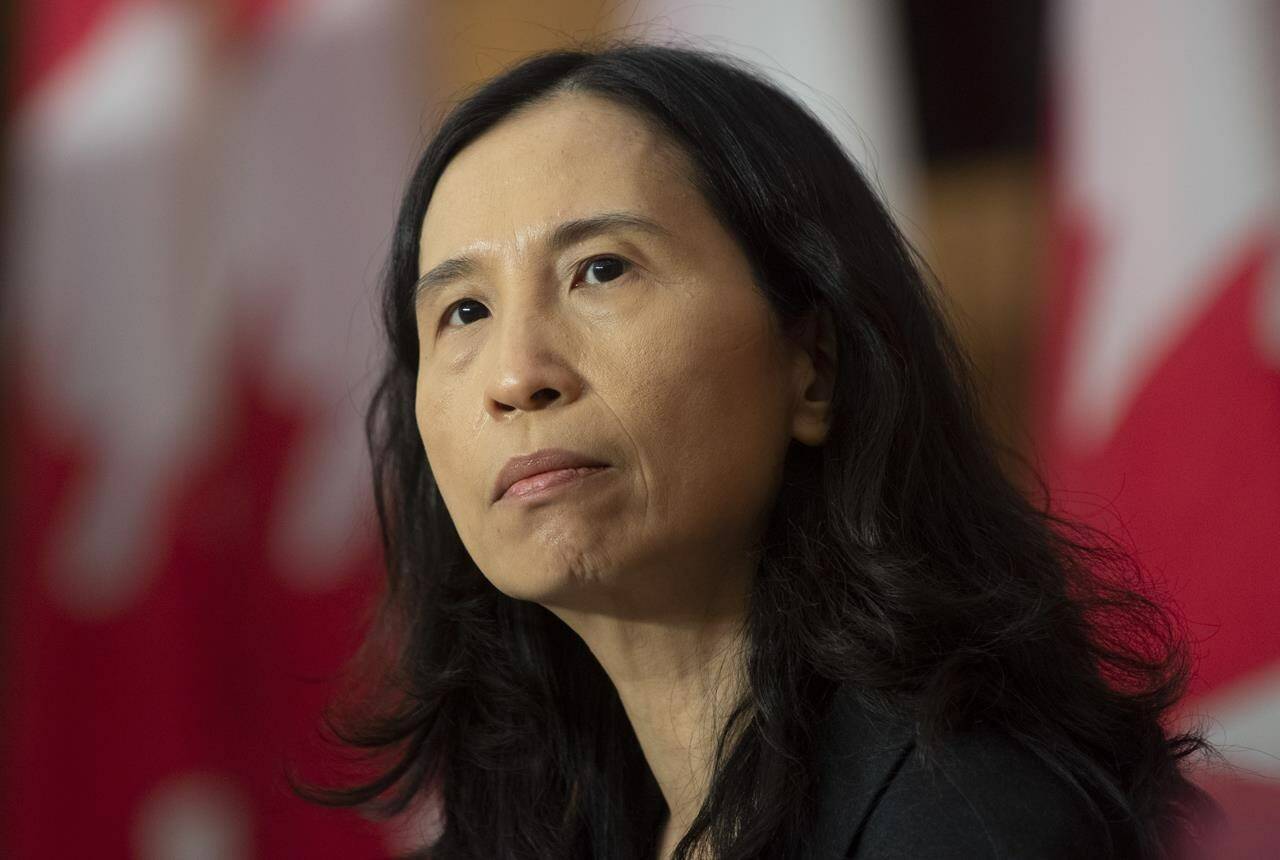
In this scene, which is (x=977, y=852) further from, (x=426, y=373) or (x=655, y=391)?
(x=426, y=373)

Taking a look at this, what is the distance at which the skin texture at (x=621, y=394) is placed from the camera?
1.12 metres

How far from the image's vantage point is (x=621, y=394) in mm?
1111

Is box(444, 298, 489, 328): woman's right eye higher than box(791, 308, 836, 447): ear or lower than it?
higher

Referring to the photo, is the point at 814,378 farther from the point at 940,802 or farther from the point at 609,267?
the point at 940,802

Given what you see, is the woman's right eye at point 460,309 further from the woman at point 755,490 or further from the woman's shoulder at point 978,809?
the woman's shoulder at point 978,809

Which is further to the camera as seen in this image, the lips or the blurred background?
the blurred background

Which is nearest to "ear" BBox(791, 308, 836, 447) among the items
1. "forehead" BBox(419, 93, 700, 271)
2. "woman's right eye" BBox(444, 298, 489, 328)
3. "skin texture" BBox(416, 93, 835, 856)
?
"skin texture" BBox(416, 93, 835, 856)

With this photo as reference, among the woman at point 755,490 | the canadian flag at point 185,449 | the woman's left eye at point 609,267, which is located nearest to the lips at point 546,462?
the woman at point 755,490

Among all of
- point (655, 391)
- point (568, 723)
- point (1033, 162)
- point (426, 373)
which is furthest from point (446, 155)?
point (1033, 162)

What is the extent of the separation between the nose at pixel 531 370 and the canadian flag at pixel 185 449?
1.37 m

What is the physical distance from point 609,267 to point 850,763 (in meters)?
0.45

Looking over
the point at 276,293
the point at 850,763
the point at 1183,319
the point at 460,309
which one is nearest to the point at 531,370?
the point at 460,309

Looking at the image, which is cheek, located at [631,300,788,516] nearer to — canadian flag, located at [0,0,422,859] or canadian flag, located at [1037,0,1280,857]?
canadian flag, located at [1037,0,1280,857]

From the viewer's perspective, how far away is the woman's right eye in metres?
1.24
